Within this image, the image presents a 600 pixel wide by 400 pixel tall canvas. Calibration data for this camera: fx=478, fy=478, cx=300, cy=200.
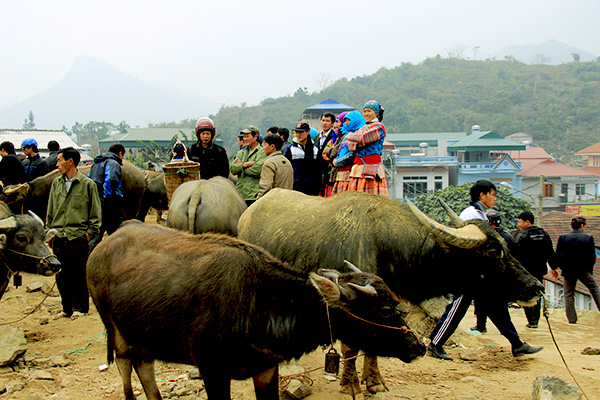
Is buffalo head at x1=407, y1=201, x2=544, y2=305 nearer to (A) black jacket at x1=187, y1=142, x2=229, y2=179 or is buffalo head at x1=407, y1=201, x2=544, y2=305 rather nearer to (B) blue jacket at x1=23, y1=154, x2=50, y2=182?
(A) black jacket at x1=187, y1=142, x2=229, y2=179

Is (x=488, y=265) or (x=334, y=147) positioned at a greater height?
(x=334, y=147)

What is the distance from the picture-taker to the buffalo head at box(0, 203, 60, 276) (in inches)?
207

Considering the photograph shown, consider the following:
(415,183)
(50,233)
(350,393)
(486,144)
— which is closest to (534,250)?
(350,393)

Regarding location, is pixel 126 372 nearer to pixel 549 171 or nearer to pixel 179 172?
pixel 179 172

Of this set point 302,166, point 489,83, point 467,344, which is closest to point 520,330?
point 467,344

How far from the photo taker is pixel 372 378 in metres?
4.47

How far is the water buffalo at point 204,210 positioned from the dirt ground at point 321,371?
1636 millimetres

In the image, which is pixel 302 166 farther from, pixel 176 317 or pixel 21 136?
pixel 21 136

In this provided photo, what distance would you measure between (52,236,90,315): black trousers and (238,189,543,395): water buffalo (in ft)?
10.9

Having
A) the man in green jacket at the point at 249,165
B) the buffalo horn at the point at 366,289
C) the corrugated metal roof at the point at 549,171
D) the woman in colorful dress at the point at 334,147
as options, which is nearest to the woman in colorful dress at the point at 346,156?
the woman in colorful dress at the point at 334,147

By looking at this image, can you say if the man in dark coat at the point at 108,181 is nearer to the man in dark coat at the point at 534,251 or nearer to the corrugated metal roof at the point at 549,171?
the man in dark coat at the point at 534,251

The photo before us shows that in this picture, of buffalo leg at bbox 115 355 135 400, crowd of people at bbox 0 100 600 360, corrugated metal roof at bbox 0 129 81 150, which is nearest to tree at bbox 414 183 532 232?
crowd of people at bbox 0 100 600 360

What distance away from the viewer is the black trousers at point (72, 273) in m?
6.25

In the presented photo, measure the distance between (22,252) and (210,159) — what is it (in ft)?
9.40
